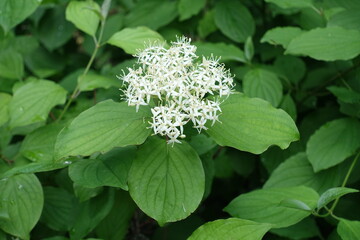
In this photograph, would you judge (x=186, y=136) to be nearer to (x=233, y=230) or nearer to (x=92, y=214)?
(x=233, y=230)

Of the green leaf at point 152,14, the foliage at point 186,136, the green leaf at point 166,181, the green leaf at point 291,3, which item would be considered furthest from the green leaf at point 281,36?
the green leaf at point 166,181

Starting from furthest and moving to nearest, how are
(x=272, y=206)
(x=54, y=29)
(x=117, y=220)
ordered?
(x=54, y=29)
(x=117, y=220)
(x=272, y=206)

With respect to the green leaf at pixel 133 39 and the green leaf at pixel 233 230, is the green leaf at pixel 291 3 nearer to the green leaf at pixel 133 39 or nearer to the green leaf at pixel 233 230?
the green leaf at pixel 133 39

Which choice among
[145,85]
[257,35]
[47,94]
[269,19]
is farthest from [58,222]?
[269,19]

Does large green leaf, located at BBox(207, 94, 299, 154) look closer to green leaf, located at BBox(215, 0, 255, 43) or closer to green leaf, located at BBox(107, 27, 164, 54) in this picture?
green leaf, located at BBox(107, 27, 164, 54)

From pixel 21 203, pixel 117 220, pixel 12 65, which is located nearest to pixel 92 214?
pixel 117 220

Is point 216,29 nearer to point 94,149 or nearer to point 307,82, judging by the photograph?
point 307,82

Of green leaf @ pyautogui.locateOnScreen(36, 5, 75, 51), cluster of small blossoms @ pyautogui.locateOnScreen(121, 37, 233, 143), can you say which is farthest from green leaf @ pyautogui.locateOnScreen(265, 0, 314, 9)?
green leaf @ pyautogui.locateOnScreen(36, 5, 75, 51)

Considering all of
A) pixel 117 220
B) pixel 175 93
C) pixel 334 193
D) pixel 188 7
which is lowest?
pixel 117 220
